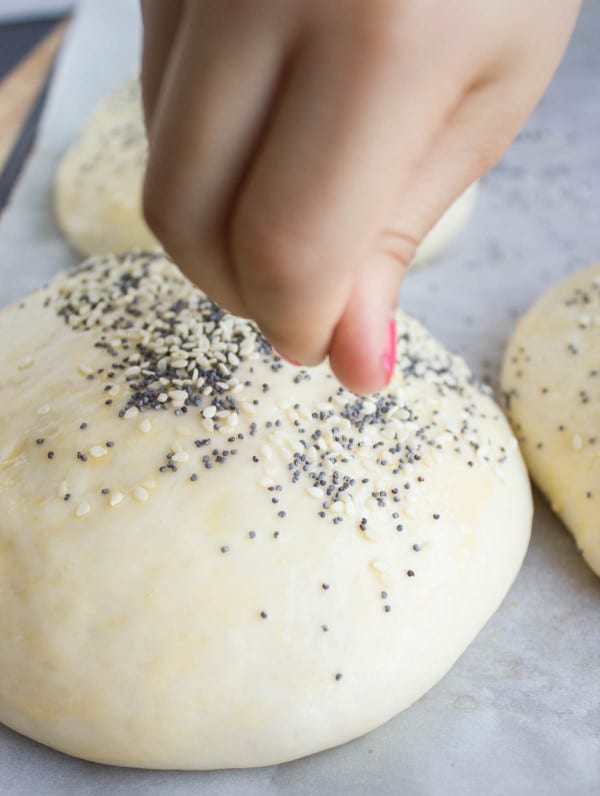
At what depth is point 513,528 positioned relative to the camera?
149 centimetres

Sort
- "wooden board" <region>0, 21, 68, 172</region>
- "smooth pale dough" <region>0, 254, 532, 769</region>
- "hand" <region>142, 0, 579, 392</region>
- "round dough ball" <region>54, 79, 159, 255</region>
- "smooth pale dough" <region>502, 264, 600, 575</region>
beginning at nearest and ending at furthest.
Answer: "hand" <region>142, 0, 579, 392</region>, "smooth pale dough" <region>0, 254, 532, 769</region>, "smooth pale dough" <region>502, 264, 600, 575</region>, "round dough ball" <region>54, 79, 159, 255</region>, "wooden board" <region>0, 21, 68, 172</region>

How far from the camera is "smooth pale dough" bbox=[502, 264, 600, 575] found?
5.32ft

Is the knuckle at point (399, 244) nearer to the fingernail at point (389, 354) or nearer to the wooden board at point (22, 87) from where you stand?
the fingernail at point (389, 354)

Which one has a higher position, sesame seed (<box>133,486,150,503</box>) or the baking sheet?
sesame seed (<box>133,486,150,503</box>)

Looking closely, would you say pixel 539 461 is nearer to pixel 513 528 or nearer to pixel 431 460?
pixel 513 528

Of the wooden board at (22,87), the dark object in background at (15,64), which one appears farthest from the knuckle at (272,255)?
the wooden board at (22,87)

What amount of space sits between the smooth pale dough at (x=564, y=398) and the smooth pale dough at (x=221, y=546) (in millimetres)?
181

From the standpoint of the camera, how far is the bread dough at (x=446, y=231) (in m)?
2.40

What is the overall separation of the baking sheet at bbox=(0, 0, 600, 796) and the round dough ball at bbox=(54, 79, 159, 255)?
0.11m

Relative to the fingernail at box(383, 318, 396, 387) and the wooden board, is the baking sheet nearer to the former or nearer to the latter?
the wooden board

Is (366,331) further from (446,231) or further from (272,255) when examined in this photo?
(446,231)

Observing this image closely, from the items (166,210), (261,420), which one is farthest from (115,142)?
(166,210)

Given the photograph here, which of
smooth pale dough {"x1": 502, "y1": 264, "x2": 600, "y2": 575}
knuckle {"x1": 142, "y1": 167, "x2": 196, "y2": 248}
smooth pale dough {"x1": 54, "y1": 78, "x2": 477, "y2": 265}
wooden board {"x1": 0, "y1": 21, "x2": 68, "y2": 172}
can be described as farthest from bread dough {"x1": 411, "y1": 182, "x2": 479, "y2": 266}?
knuckle {"x1": 142, "y1": 167, "x2": 196, "y2": 248}

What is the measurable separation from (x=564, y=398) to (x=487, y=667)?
62cm
